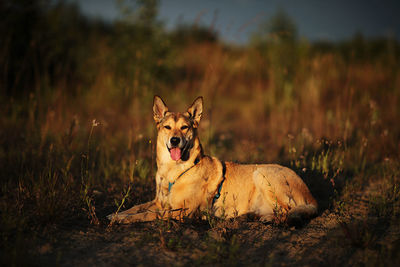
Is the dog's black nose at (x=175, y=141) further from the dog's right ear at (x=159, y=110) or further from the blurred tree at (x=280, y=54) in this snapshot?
the blurred tree at (x=280, y=54)

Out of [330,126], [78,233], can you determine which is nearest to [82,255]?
[78,233]

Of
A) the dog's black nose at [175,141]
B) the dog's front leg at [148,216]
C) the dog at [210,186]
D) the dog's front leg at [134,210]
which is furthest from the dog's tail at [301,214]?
the dog's front leg at [134,210]

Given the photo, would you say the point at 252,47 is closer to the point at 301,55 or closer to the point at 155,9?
the point at 301,55

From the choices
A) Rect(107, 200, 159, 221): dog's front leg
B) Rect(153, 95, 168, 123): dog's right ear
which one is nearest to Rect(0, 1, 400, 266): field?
Rect(107, 200, 159, 221): dog's front leg

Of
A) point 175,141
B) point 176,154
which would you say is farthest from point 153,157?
point 175,141

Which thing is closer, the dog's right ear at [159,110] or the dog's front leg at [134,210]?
the dog's front leg at [134,210]

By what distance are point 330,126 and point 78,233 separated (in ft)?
22.0

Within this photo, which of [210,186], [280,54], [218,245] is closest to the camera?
[218,245]

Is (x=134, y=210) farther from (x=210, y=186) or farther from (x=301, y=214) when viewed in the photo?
(x=301, y=214)

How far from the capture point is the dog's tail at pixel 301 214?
10.3 ft

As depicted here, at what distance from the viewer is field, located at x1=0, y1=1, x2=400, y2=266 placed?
256cm

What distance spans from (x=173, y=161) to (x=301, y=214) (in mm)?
1894

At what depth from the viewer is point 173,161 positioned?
3537mm

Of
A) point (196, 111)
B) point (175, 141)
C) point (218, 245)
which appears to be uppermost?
point (196, 111)
